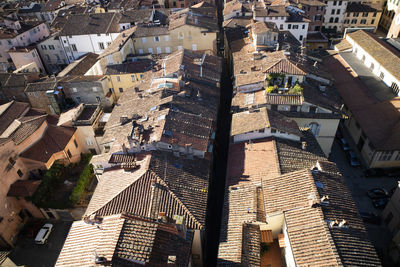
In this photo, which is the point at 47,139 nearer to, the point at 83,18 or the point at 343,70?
the point at 83,18

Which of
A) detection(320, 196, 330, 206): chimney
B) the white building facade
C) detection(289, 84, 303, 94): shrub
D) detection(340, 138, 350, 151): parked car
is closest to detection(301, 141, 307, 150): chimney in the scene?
detection(289, 84, 303, 94): shrub

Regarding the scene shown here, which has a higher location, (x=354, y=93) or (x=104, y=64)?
(x=104, y=64)

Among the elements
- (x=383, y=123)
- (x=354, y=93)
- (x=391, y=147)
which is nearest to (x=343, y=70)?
(x=354, y=93)

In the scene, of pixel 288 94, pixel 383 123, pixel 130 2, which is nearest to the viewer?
pixel 288 94

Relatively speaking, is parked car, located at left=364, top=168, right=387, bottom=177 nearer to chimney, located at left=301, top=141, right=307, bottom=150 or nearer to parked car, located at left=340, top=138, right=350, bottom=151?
parked car, located at left=340, top=138, right=350, bottom=151

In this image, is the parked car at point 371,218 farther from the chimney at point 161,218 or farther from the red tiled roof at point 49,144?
the red tiled roof at point 49,144

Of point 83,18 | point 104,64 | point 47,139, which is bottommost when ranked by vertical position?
point 47,139
